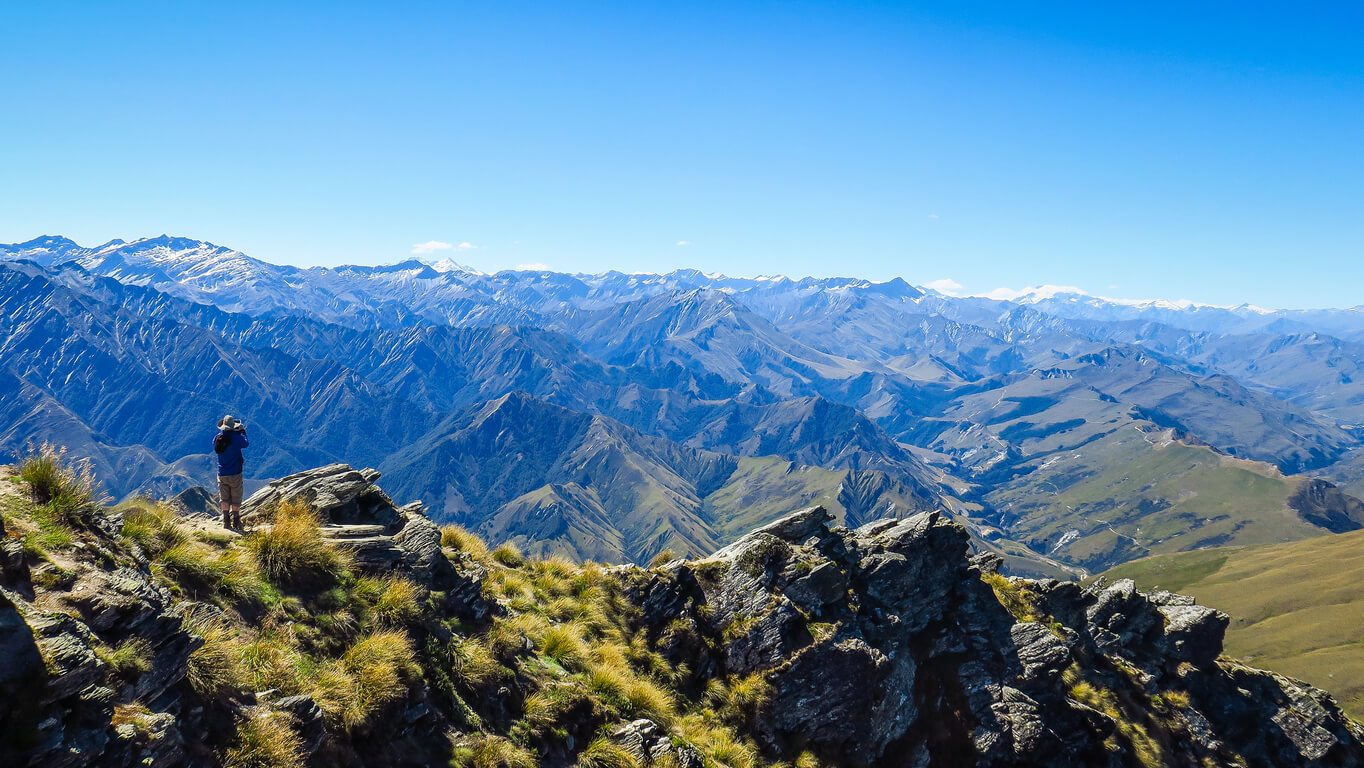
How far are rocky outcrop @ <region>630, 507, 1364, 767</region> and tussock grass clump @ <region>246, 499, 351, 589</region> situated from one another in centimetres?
1227

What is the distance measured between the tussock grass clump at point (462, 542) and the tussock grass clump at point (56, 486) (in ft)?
37.8

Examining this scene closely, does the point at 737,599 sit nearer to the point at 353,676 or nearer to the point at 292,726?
the point at 353,676

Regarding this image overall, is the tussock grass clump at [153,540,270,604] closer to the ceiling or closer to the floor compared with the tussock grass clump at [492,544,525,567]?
closer to the ceiling

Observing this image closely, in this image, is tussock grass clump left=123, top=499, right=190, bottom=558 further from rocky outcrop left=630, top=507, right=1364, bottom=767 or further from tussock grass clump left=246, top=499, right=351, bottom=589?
rocky outcrop left=630, top=507, right=1364, bottom=767

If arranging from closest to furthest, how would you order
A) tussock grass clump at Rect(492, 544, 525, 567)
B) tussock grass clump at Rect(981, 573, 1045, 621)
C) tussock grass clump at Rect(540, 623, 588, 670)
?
tussock grass clump at Rect(540, 623, 588, 670)
tussock grass clump at Rect(492, 544, 525, 567)
tussock grass clump at Rect(981, 573, 1045, 621)

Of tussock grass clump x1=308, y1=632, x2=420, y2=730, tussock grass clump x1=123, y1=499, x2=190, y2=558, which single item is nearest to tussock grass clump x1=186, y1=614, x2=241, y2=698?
tussock grass clump x1=308, y1=632, x2=420, y2=730

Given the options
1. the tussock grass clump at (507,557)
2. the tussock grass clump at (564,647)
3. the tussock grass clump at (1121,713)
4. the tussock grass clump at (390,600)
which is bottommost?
the tussock grass clump at (1121,713)

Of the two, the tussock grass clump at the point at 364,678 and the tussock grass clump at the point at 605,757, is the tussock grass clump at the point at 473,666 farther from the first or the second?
the tussock grass clump at the point at 605,757

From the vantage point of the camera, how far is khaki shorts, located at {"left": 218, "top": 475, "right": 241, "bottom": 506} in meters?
17.2

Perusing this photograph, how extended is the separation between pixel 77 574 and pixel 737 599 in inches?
796

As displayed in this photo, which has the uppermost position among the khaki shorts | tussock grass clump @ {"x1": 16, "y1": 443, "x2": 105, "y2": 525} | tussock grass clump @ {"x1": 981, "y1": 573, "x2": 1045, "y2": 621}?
tussock grass clump @ {"x1": 16, "y1": 443, "x2": 105, "y2": 525}

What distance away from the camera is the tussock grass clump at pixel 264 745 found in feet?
Answer: 34.4

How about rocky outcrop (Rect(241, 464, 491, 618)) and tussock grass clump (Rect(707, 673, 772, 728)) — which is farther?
tussock grass clump (Rect(707, 673, 772, 728))

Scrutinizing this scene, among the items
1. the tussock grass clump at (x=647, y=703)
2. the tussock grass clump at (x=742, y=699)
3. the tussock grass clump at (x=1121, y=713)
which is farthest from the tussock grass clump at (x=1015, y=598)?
the tussock grass clump at (x=647, y=703)
